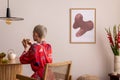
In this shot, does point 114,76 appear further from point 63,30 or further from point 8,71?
point 8,71

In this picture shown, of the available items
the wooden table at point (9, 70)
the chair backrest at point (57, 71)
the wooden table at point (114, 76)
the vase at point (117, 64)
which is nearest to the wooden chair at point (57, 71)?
the chair backrest at point (57, 71)

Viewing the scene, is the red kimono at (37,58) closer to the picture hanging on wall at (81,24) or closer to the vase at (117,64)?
the picture hanging on wall at (81,24)

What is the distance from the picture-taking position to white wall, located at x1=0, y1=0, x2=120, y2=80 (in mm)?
4566

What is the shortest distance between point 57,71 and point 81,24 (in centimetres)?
225

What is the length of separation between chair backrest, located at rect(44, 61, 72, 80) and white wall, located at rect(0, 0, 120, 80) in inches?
81.4

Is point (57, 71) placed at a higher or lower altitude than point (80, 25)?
lower

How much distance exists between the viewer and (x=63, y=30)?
4.64 m

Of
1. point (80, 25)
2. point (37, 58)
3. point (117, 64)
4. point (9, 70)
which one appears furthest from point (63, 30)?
point (37, 58)

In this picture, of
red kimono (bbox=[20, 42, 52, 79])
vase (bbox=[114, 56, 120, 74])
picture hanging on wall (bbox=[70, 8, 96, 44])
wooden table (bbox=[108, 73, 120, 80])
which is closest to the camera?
red kimono (bbox=[20, 42, 52, 79])

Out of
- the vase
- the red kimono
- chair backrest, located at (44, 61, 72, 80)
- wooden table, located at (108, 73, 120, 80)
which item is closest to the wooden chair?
chair backrest, located at (44, 61, 72, 80)

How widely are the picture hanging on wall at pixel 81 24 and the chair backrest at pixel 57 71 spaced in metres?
2.09

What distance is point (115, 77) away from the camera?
4.39 metres

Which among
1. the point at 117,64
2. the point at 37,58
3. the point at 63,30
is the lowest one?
the point at 117,64

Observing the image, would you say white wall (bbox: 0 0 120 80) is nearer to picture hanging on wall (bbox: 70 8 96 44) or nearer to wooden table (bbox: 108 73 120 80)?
picture hanging on wall (bbox: 70 8 96 44)
